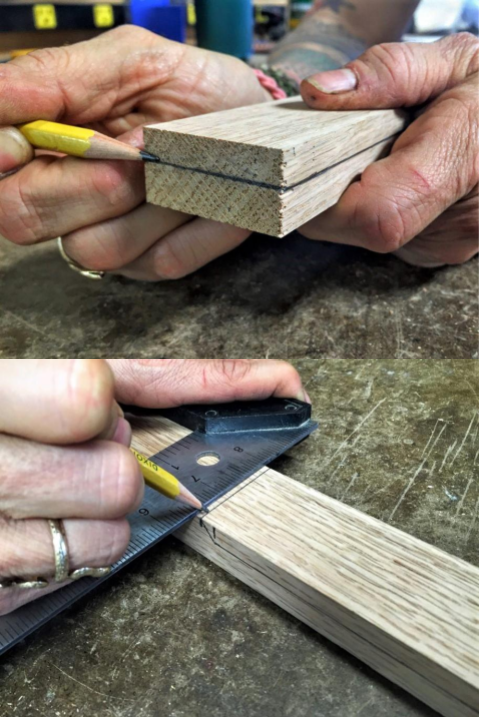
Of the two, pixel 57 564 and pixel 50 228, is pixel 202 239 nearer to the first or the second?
pixel 50 228

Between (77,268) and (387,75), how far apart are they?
1.57 feet

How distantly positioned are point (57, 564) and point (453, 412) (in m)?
0.33

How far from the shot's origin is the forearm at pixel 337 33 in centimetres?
64

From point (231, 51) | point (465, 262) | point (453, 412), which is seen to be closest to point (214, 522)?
point (453, 412)

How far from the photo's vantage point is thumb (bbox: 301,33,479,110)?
0.66 m

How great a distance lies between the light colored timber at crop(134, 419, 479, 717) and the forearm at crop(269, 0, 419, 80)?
54 centimetres

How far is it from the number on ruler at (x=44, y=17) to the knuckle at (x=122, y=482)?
374 mm

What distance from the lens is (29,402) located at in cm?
25

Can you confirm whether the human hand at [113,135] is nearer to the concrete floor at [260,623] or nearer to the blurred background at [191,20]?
the blurred background at [191,20]

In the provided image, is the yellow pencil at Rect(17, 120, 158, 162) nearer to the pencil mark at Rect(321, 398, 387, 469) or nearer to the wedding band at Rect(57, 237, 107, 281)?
the wedding band at Rect(57, 237, 107, 281)

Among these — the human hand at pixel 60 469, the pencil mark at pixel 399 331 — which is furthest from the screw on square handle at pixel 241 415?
the pencil mark at pixel 399 331

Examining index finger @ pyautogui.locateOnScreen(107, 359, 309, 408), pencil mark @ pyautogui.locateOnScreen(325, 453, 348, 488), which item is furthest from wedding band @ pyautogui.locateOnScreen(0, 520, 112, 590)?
pencil mark @ pyautogui.locateOnScreen(325, 453, 348, 488)

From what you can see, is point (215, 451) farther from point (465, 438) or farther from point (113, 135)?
point (113, 135)

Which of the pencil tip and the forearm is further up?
the forearm
